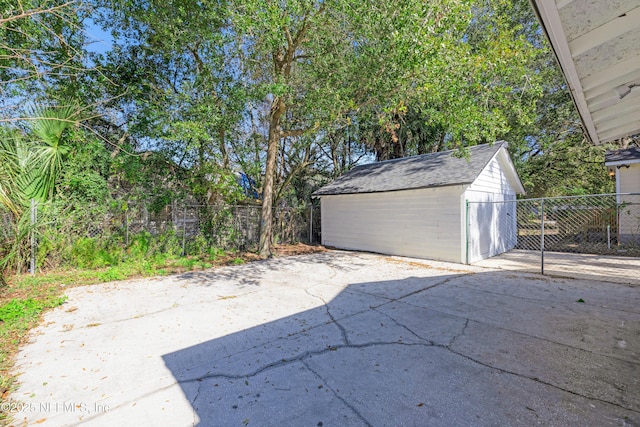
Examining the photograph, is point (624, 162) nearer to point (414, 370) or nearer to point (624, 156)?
point (624, 156)

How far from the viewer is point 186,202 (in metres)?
9.46

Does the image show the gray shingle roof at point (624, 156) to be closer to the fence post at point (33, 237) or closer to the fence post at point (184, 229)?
the fence post at point (184, 229)

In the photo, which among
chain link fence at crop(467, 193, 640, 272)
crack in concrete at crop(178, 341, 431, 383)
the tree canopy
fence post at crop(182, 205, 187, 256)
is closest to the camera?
crack in concrete at crop(178, 341, 431, 383)

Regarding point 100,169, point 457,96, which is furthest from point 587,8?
point 100,169

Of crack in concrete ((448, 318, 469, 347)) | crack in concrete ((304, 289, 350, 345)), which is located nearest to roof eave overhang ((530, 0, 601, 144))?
crack in concrete ((448, 318, 469, 347))

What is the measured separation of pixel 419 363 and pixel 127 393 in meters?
2.46

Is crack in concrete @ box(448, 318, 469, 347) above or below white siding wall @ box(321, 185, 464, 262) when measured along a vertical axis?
below

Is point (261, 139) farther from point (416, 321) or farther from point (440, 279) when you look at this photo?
point (416, 321)

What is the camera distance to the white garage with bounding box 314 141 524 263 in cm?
829

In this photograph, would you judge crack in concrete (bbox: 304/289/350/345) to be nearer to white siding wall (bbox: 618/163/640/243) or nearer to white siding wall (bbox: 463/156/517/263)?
white siding wall (bbox: 463/156/517/263)

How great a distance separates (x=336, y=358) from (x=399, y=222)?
733 centimetres

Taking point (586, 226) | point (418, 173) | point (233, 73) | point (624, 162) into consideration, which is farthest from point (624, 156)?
point (233, 73)

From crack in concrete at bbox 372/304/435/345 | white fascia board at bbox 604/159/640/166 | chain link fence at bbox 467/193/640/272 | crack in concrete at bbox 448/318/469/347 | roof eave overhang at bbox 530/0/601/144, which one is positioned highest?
white fascia board at bbox 604/159/640/166

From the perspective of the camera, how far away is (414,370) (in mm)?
2533
